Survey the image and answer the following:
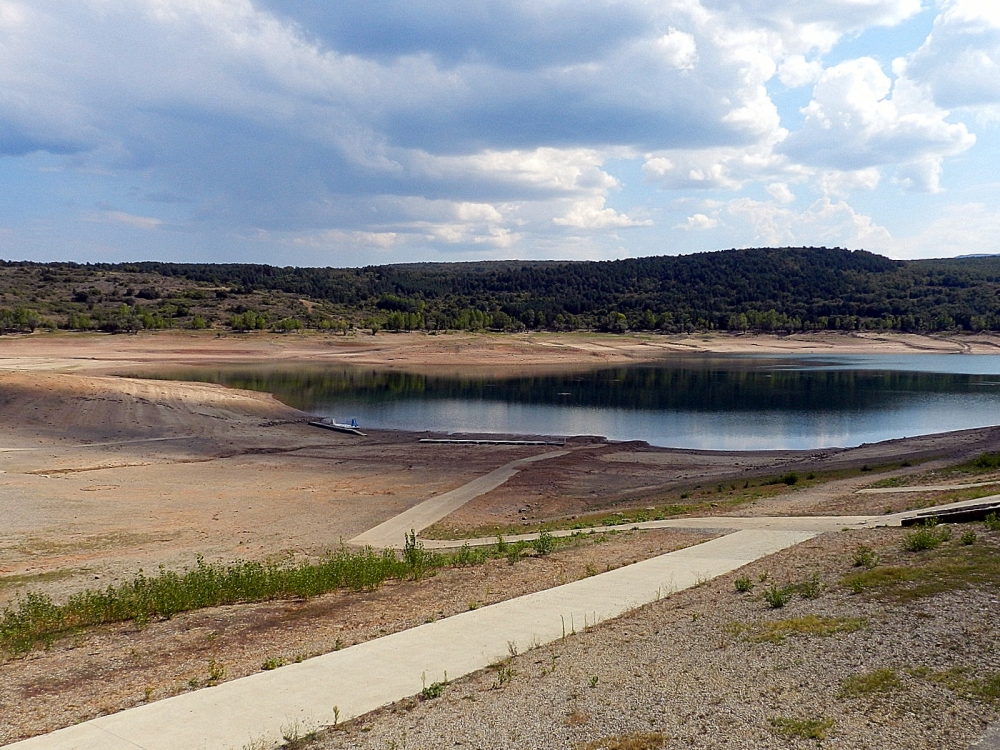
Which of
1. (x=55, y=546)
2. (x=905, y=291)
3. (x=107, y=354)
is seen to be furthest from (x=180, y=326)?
(x=905, y=291)

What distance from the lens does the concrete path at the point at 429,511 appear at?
57.7 ft

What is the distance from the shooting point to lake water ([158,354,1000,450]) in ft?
139

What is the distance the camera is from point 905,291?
497ft

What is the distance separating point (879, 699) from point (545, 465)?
2355 centimetres

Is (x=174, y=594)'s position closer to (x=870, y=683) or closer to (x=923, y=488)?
(x=870, y=683)

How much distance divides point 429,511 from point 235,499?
6.12 metres

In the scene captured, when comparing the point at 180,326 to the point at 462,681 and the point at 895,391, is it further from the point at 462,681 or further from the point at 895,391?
the point at 462,681

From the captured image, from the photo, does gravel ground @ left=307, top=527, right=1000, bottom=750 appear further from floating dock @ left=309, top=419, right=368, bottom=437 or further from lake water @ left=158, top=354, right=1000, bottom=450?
floating dock @ left=309, top=419, right=368, bottom=437

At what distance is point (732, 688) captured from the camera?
705cm

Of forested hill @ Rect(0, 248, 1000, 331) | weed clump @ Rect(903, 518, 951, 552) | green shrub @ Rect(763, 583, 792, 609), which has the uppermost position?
forested hill @ Rect(0, 248, 1000, 331)

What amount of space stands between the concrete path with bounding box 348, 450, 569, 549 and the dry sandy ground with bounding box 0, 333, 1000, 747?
0.57 m

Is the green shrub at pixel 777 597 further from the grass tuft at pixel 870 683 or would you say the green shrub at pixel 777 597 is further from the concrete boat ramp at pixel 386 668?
the grass tuft at pixel 870 683

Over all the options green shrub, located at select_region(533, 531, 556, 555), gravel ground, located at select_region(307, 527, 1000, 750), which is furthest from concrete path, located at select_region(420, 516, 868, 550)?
gravel ground, located at select_region(307, 527, 1000, 750)

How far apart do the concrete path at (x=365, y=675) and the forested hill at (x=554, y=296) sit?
102 metres
